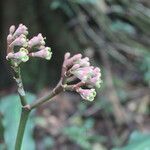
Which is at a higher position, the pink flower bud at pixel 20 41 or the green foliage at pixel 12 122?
the pink flower bud at pixel 20 41

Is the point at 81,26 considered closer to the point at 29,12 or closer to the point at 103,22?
the point at 103,22

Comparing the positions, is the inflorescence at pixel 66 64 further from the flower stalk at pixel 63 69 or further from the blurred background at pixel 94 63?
the blurred background at pixel 94 63

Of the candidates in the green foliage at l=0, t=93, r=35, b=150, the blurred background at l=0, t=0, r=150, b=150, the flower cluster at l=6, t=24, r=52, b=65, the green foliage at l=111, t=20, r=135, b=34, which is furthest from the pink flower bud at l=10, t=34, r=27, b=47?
the green foliage at l=111, t=20, r=135, b=34

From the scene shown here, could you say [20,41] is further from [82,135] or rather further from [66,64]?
[82,135]

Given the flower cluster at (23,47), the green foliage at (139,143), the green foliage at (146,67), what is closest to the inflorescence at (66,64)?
the flower cluster at (23,47)

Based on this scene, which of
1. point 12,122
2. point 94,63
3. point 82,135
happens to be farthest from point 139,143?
point 94,63

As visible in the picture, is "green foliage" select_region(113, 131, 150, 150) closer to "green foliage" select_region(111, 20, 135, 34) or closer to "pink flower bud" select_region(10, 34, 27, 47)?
"pink flower bud" select_region(10, 34, 27, 47)

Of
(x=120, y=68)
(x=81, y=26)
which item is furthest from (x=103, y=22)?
(x=120, y=68)
